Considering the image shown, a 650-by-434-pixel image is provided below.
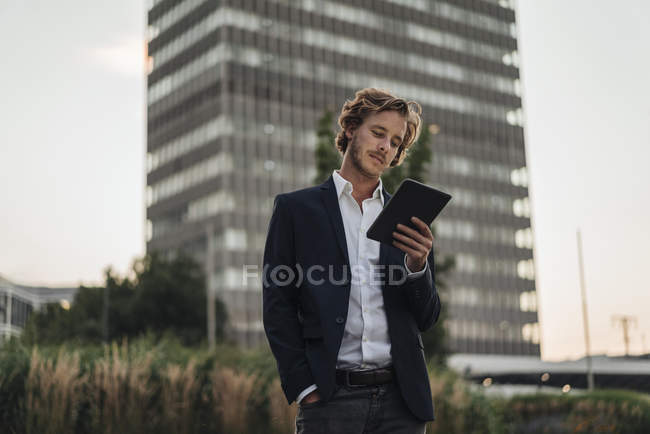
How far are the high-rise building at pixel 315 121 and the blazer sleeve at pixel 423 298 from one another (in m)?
66.4

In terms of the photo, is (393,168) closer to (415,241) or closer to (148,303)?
(415,241)

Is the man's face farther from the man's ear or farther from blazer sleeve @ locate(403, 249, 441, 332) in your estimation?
blazer sleeve @ locate(403, 249, 441, 332)

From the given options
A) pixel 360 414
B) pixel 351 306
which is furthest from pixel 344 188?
pixel 360 414

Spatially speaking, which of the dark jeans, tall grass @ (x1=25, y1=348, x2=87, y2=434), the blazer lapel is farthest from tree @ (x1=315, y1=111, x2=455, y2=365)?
the dark jeans

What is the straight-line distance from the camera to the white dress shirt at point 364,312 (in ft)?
10.1

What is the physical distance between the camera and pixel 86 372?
8922mm

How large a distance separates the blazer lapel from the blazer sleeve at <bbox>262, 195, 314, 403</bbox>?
0.50 ft

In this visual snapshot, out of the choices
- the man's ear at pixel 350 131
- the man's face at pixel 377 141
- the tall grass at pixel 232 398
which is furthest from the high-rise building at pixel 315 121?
Answer: the man's face at pixel 377 141

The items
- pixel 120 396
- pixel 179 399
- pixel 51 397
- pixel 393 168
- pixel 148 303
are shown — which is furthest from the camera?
pixel 148 303

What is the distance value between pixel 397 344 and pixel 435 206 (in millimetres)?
531

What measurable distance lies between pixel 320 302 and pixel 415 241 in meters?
0.41

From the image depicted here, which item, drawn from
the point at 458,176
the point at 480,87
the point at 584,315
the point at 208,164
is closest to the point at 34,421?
the point at 584,315

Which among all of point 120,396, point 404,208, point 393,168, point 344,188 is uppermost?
point 393,168

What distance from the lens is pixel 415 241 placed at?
3090 mm
